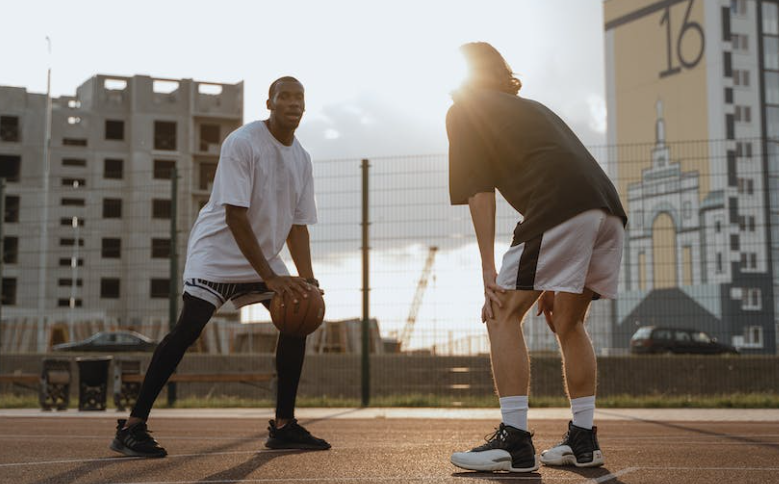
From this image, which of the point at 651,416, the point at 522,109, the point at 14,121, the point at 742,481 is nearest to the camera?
the point at 742,481

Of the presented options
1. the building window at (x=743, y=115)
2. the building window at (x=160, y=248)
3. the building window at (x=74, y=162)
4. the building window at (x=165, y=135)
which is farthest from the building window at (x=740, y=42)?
the building window at (x=160, y=248)

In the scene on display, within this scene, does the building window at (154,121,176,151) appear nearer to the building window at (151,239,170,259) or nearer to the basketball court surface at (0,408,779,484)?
the building window at (151,239,170,259)

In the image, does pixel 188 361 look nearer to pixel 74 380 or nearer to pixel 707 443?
pixel 74 380

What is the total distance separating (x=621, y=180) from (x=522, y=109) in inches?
383

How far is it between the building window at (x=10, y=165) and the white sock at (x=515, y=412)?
5801 cm

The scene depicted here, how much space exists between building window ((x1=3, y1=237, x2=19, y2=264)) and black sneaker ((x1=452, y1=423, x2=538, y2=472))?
1045 centimetres

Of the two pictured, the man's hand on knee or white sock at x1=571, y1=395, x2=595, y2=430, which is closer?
white sock at x1=571, y1=395, x2=595, y2=430

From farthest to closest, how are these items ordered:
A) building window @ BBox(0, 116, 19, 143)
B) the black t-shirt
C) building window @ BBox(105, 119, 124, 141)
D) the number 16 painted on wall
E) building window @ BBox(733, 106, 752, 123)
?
the number 16 painted on wall
building window @ BBox(733, 106, 752, 123)
building window @ BBox(105, 119, 124, 141)
building window @ BBox(0, 116, 19, 143)
the black t-shirt

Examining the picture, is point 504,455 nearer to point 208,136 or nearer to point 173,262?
point 173,262

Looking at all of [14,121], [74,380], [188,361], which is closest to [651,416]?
[188,361]

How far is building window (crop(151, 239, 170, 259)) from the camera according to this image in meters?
12.7

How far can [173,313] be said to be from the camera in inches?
466

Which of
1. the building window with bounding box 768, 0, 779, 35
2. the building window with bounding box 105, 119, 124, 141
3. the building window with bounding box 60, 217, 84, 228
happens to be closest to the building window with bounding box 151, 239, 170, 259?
the building window with bounding box 60, 217, 84, 228

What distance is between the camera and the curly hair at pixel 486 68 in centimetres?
446
